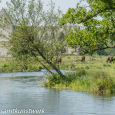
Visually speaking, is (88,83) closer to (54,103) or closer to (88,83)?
Result: (88,83)

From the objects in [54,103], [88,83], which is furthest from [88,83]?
[54,103]

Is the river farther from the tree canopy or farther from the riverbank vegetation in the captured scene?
the tree canopy

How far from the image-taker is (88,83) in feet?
75.0

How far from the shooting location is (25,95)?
73.3 ft

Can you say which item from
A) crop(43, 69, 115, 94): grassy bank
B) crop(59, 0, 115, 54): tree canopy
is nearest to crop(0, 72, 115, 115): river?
crop(43, 69, 115, 94): grassy bank

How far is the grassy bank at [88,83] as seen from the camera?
21578 millimetres

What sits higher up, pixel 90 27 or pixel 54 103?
pixel 90 27

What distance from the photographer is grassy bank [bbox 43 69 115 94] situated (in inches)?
850

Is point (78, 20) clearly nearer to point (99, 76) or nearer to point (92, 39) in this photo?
point (92, 39)

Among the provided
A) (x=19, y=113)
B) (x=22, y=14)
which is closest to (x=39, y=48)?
(x=22, y=14)

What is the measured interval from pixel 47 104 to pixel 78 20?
5.59m

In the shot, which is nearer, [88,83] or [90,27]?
[90,27]

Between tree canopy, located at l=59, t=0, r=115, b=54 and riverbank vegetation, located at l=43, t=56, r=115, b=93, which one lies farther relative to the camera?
riverbank vegetation, located at l=43, t=56, r=115, b=93

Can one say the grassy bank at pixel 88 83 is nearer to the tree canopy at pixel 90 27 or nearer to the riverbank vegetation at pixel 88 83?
the riverbank vegetation at pixel 88 83
